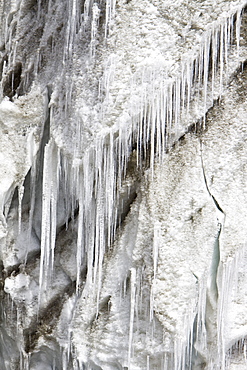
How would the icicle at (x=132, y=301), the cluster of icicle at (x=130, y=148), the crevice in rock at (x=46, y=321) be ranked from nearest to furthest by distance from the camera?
the cluster of icicle at (x=130, y=148) < the icicle at (x=132, y=301) < the crevice in rock at (x=46, y=321)

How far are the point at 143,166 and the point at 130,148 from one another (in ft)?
0.46

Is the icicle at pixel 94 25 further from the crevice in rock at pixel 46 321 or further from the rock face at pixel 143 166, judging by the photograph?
the crevice in rock at pixel 46 321

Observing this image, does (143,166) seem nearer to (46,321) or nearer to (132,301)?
(132,301)

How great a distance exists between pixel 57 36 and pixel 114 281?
5.28 ft

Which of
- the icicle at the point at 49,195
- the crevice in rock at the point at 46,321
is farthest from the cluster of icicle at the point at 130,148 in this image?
the crevice in rock at the point at 46,321

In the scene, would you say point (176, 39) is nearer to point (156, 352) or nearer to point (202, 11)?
point (202, 11)

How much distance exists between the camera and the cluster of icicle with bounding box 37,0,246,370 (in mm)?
3057

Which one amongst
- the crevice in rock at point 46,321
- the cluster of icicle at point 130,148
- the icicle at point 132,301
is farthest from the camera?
the crevice in rock at point 46,321

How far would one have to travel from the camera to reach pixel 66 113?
3225 mm

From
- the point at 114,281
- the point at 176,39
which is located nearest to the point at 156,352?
the point at 114,281

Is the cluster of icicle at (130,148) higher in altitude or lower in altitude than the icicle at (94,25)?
lower

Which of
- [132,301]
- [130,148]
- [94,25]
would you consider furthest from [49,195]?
[94,25]

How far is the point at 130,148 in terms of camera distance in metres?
3.27

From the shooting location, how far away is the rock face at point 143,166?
3.07 metres
